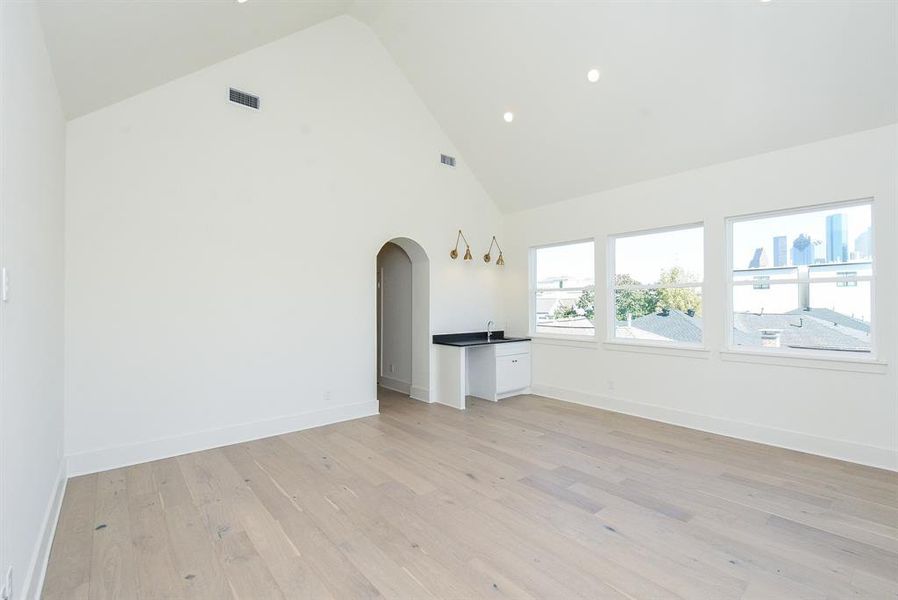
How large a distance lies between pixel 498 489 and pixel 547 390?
9.92 feet

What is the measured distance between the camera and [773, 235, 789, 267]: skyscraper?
3.98m

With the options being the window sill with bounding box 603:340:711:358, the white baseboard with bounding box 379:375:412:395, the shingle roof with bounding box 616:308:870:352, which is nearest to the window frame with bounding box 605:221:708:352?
the window sill with bounding box 603:340:711:358

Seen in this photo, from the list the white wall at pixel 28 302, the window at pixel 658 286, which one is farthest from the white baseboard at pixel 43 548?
the window at pixel 658 286

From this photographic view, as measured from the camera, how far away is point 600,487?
3.04m

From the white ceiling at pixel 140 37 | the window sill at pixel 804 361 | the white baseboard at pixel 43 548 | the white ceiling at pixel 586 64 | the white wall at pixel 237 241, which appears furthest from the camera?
the window sill at pixel 804 361

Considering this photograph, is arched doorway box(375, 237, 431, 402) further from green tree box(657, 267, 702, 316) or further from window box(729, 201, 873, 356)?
window box(729, 201, 873, 356)

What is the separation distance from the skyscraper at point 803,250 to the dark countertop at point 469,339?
10.1 ft

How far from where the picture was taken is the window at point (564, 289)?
5.59 m

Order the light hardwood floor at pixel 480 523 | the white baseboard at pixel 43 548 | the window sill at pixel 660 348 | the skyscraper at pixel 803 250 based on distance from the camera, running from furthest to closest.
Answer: the window sill at pixel 660 348, the skyscraper at pixel 803 250, the light hardwood floor at pixel 480 523, the white baseboard at pixel 43 548

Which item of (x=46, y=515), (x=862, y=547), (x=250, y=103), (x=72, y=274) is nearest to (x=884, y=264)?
(x=862, y=547)

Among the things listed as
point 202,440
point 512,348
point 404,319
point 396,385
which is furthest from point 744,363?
point 202,440

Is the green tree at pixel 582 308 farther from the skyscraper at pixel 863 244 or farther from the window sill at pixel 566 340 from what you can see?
the skyscraper at pixel 863 244

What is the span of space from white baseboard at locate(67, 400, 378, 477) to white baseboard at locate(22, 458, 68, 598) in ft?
1.20

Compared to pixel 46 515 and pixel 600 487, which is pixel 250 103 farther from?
pixel 600 487
